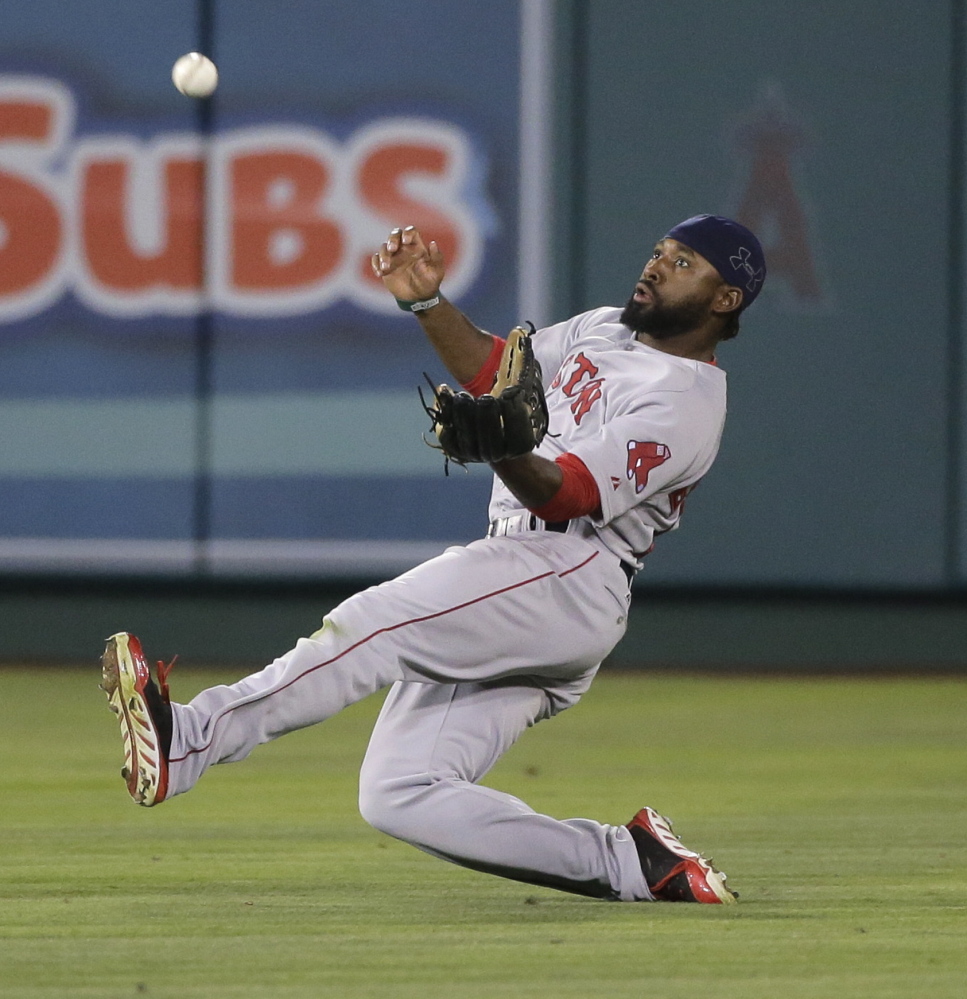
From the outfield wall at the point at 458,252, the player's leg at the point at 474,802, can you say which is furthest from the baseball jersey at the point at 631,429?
the outfield wall at the point at 458,252

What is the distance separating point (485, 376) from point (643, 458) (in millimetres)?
522

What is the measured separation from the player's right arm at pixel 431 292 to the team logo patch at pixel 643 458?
0.54 m

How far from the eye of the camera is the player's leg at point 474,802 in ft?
13.4

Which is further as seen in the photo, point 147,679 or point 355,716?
point 355,716

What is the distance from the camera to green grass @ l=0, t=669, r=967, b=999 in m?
3.44

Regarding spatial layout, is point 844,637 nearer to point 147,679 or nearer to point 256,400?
point 256,400

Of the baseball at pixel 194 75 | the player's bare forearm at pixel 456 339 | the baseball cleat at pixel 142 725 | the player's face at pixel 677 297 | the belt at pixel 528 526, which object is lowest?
the baseball cleat at pixel 142 725

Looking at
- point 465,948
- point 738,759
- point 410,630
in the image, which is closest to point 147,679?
point 410,630

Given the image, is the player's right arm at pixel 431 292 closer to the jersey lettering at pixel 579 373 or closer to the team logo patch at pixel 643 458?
the jersey lettering at pixel 579 373

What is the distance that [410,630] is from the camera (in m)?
4.00

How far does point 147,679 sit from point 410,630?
556mm

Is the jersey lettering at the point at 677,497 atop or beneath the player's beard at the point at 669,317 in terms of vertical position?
beneath

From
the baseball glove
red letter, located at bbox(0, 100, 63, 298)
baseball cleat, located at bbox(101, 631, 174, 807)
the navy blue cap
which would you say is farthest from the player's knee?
red letter, located at bbox(0, 100, 63, 298)

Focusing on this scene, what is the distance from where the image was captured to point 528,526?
14.3 ft
